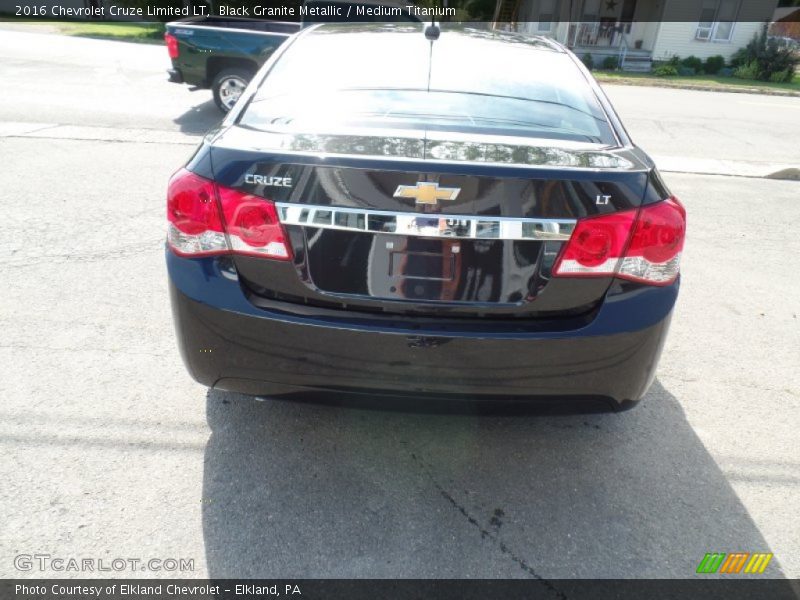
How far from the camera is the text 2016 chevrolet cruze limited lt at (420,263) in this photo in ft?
6.12

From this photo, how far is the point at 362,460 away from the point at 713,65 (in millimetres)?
27292

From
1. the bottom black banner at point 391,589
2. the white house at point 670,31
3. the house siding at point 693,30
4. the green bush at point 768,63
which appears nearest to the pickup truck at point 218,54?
the bottom black banner at point 391,589

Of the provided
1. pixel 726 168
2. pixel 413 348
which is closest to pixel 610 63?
pixel 726 168

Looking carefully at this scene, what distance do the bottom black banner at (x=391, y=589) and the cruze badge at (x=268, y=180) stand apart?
1328 millimetres

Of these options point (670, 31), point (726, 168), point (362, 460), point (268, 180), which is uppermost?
point (670, 31)

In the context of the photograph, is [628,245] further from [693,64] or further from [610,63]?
[693,64]

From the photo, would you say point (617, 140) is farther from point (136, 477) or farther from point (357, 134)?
point (136, 477)

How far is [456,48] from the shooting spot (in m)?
3.10

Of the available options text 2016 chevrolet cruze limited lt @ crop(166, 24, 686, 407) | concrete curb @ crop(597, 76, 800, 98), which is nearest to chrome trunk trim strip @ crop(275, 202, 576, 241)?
text 2016 chevrolet cruze limited lt @ crop(166, 24, 686, 407)

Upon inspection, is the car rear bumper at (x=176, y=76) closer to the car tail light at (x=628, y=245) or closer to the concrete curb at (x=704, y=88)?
the car tail light at (x=628, y=245)

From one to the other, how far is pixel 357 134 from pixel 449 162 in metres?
0.40

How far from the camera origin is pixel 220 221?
197cm

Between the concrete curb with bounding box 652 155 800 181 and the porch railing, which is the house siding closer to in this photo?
the porch railing

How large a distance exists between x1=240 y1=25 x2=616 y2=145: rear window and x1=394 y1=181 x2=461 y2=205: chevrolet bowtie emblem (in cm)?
45
